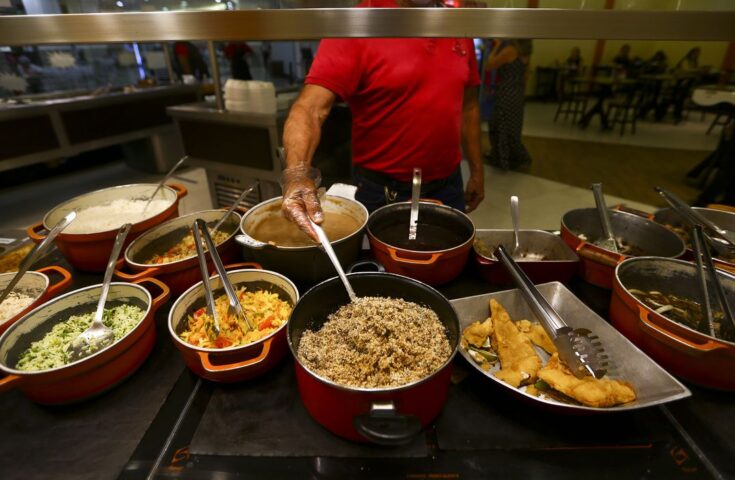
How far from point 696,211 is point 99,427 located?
6.04ft

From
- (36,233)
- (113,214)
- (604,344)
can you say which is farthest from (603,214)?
(36,233)

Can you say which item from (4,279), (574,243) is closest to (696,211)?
(574,243)

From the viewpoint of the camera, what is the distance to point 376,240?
112 cm

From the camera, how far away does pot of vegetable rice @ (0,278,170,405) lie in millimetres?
768

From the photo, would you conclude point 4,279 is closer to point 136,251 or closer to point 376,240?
point 136,251

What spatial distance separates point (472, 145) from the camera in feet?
7.42

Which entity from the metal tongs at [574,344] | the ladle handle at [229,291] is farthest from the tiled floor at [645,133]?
the ladle handle at [229,291]

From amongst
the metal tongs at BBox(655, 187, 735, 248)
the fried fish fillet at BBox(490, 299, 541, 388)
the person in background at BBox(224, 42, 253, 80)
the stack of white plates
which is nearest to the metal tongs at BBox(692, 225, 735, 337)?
the metal tongs at BBox(655, 187, 735, 248)

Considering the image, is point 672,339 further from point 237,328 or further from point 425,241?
point 237,328

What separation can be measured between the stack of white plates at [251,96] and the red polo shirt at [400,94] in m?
1.44

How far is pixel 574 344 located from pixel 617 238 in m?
0.68

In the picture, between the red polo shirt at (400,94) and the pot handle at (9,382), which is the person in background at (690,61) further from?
the pot handle at (9,382)

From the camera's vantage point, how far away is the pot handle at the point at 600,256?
111 cm

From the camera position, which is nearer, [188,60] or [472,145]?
[472,145]
